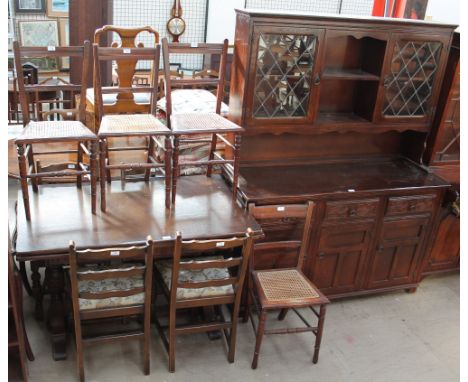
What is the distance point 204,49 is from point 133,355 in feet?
6.16

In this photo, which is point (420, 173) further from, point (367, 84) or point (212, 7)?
point (212, 7)

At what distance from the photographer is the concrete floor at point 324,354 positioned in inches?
106

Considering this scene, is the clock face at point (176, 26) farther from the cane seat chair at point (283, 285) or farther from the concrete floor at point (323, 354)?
the concrete floor at point (323, 354)

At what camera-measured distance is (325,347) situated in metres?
3.00

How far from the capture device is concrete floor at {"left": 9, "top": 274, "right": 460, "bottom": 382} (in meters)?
2.70

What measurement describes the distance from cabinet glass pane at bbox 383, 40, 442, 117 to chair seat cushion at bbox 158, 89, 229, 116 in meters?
1.18

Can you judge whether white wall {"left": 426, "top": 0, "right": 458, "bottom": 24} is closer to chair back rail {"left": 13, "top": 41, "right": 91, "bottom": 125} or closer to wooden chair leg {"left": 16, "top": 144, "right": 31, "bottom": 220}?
chair back rail {"left": 13, "top": 41, "right": 91, "bottom": 125}

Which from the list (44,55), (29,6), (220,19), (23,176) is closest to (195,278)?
(23,176)

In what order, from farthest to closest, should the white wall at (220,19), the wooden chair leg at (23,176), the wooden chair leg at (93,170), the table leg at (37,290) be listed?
the white wall at (220,19) < the table leg at (37,290) < the wooden chair leg at (93,170) < the wooden chair leg at (23,176)

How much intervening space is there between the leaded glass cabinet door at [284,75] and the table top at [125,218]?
0.58 metres

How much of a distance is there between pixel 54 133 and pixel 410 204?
224 cm

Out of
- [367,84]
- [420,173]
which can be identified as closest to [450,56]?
[367,84]

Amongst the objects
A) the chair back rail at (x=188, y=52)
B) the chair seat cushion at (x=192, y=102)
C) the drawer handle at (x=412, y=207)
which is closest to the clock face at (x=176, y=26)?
the chair seat cushion at (x=192, y=102)

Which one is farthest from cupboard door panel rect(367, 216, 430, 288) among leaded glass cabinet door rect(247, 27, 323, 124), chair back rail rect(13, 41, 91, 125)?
chair back rail rect(13, 41, 91, 125)
